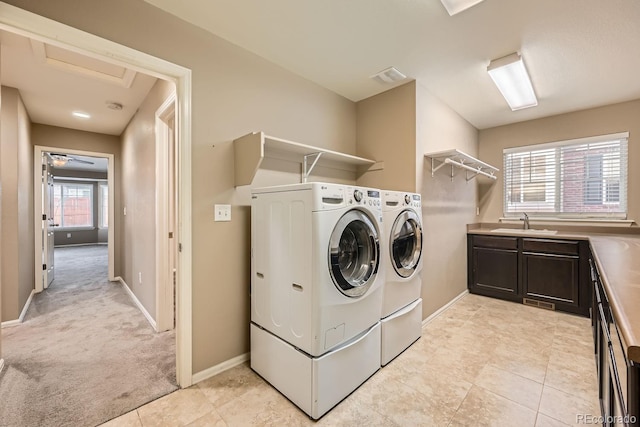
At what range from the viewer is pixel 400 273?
2178 millimetres

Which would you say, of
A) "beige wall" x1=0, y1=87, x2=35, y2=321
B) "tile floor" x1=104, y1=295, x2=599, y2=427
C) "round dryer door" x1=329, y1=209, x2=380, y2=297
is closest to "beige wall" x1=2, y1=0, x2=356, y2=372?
"tile floor" x1=104, y1=295, x2=599, y2=427

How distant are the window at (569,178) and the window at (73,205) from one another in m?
Result: 11.8

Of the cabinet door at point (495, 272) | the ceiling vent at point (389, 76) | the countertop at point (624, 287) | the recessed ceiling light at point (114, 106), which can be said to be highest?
the ceiling vent at point (389, 76)

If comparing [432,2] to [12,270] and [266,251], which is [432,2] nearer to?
[266,251]

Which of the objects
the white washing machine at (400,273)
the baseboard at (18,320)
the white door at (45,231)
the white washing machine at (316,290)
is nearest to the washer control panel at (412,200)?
the white washing machine at (400,273)

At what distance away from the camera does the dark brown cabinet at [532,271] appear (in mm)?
2986

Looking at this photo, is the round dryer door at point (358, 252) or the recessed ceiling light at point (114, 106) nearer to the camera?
the round dryer door at point (358, 252)

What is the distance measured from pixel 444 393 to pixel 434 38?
8.15ft

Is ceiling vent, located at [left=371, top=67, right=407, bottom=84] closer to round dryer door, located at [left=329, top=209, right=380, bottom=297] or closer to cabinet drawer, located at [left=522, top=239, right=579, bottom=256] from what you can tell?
round dryer door, located at [left=329, top=209, right=380, bottom=297]

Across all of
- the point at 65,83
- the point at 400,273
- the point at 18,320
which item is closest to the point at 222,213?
the point at 400,273

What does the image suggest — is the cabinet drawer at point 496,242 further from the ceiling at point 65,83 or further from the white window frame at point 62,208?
the white window frame at point 62,208

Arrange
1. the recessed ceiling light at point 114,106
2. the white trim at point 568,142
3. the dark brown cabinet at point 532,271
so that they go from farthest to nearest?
the white trim at point 568,142 → the recessed ceiling light at point 114,106 → the dark brown cabinet at point 532,271

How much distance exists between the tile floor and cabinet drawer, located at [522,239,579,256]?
38.6 inches

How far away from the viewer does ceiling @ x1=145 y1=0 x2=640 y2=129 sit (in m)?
1.69
